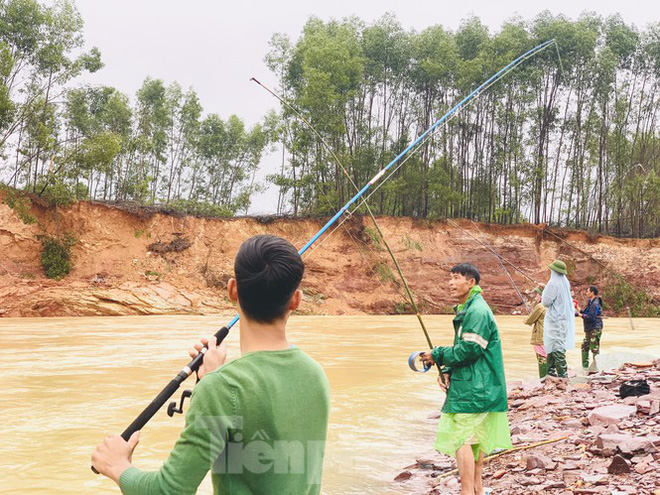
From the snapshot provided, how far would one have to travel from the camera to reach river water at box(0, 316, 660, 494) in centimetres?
518

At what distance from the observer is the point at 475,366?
406 cm

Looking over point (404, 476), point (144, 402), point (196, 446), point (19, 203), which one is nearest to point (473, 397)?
point (404, 476)

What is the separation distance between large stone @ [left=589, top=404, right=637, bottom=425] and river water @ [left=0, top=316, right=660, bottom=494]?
1.60 metres

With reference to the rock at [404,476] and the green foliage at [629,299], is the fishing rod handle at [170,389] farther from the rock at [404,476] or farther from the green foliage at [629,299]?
the green foliage at [629,299]

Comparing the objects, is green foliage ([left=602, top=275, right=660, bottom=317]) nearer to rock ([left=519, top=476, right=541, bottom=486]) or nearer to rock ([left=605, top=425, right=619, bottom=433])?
rock ([left=605, top=425, right=619, bottom=433])

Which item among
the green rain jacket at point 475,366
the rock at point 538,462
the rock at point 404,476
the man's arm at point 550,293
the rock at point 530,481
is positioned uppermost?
the man's arm at point 550,293

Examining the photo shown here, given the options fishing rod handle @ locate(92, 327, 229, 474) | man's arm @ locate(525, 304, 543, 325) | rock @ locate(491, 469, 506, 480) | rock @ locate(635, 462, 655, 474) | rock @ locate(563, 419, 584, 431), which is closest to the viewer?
fishing rod handle @ locate(92, 327, 229, 474)

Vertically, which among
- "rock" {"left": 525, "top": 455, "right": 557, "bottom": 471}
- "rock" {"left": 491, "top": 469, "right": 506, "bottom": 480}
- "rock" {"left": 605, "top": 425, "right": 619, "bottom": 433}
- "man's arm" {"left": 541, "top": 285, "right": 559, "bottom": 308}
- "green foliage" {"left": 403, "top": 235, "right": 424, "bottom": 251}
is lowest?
"rock" {"left": 491, "top": 469, "right": 506, "bottom": 480}

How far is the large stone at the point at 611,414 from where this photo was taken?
5.12 metres

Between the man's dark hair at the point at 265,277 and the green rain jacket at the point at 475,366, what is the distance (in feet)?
8.72

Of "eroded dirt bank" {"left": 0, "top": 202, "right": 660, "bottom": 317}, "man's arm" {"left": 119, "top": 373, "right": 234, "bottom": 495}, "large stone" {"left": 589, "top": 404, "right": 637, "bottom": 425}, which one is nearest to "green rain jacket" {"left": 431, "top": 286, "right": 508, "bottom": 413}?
"large stone" {"left": 589, "top": 404, "right": 637, "bottom": 425}

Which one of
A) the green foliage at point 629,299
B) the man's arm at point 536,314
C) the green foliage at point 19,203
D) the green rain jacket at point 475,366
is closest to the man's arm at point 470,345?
the green rain jacket at point 475,366

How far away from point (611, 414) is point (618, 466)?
139 centimetres

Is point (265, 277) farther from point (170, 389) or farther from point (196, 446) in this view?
point (170, 389)
